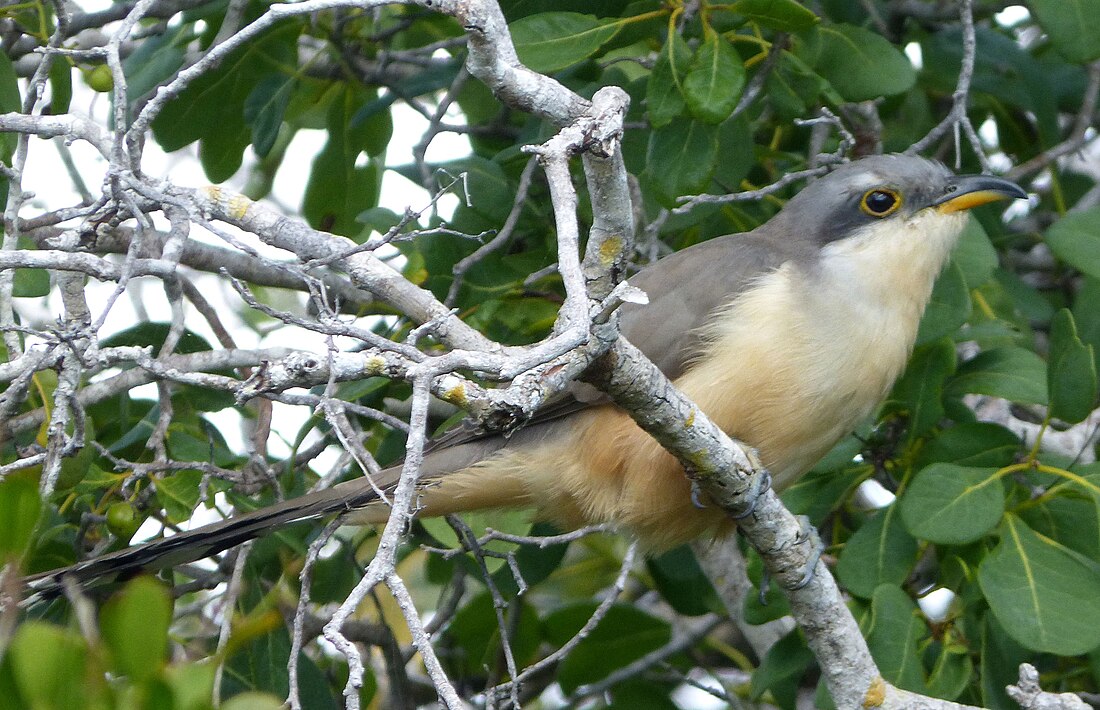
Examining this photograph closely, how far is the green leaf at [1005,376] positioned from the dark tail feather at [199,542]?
2.02 meters

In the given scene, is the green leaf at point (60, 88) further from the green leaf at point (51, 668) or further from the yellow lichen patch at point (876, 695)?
the yellow lichen patch at point (876, 695)

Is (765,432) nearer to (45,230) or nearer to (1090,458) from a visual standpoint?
(1090,458)

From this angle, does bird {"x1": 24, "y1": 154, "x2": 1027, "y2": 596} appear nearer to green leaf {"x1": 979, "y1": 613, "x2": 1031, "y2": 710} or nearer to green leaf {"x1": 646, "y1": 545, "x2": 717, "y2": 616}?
green leaf {"x1": 646, "y1": 545, "x2": 717, "y2": 616}

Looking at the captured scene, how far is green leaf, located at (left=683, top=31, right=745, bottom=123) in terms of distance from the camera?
3574 mm

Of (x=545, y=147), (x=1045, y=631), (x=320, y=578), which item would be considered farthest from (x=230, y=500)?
(x=1045, y=631)

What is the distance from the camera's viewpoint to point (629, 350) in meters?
2.70

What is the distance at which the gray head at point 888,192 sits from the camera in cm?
419

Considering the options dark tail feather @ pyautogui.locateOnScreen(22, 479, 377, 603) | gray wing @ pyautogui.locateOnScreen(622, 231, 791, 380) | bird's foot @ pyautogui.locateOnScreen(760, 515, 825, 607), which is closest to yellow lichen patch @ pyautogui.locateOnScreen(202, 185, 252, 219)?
dark tail feather @ pyautogui.locateOnScreen(22, 479, 377, 603)

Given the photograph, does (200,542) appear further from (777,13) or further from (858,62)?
(858,62)

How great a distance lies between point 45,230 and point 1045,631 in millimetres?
3514

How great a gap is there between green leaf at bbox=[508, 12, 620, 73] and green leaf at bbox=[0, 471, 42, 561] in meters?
2.19

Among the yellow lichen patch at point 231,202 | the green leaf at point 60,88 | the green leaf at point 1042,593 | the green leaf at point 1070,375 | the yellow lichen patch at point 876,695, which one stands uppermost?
the green leaf at point 60,88

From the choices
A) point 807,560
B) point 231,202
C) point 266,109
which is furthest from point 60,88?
point 807,560

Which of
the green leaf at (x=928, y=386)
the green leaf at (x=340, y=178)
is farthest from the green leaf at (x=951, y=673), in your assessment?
the green leaf at (x=340, y=178)
